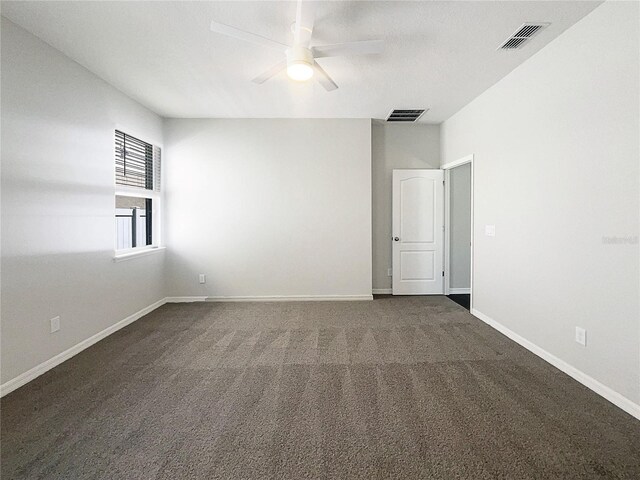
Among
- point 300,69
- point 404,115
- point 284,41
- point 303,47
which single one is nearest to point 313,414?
point 300,69

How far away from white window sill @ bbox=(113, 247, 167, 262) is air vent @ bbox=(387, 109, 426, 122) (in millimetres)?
3862

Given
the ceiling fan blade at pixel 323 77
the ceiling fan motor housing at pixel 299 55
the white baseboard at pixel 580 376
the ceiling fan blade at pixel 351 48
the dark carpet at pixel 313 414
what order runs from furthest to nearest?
the ceiling fan blade at pixel 323 77
the ceiling fan motor housing at pixel 299 55
the ceiling fan blade at pixel 351 48
the white baseboard at pixel 580 376
the dark carpet at pixel 313 414

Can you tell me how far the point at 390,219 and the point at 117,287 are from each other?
3.93m

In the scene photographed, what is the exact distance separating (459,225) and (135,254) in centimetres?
479

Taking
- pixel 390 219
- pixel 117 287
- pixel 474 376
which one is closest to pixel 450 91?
pixel 390 219

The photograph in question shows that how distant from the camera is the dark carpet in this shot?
1.69m

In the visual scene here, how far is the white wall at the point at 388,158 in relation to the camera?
17.5 ft

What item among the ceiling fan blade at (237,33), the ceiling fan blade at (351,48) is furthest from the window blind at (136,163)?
the ceiling fan blade at (351,48)

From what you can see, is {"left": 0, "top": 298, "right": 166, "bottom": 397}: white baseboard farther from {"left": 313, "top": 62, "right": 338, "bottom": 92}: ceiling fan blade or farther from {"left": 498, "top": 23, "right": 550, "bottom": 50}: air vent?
{"left": 498, "top": 23, "right": 550, "bottom": 50}: air vent

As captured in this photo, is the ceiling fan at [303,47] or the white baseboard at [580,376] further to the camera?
the ceiling fan at [303,47]

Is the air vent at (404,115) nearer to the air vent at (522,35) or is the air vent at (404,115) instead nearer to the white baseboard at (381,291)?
the air vent at (522,35)

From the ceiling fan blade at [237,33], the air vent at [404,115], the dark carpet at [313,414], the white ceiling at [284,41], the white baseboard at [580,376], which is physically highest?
the air vent at [404,115]

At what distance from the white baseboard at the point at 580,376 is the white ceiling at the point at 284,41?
8.75 feet

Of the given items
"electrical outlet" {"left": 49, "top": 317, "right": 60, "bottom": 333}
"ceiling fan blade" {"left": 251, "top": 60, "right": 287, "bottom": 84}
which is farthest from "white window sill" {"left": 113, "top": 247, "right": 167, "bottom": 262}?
"ceiling fan blade" {"left": 251, "top": 60, "right": 287, "bottom": 84}
